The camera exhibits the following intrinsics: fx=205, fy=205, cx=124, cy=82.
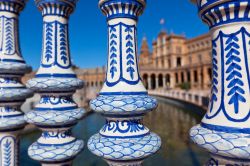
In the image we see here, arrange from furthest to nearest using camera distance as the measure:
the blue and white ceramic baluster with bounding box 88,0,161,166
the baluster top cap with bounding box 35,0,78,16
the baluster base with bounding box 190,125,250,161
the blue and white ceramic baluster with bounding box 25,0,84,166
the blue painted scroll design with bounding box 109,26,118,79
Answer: the baluster top cap with bounding box 35,0,78,16
the blue and white ceramic baluster with bounding box 25,0,84,166
the blue painted scroll design with bounding box 109,26,118,79
the blue and white ceramic baluster with bounding box 88,0,161,166
the baluster base with bounding box 190,125,250,161

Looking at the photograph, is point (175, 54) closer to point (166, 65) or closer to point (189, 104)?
point (166, 65)

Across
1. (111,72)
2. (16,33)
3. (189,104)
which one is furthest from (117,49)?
(189,104)

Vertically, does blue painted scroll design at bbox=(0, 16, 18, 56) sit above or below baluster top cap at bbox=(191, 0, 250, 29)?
above

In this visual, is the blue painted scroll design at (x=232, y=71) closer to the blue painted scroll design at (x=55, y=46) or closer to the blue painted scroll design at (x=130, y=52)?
the blue painted scroll design at (x=130, y=52)

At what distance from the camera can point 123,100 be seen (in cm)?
93

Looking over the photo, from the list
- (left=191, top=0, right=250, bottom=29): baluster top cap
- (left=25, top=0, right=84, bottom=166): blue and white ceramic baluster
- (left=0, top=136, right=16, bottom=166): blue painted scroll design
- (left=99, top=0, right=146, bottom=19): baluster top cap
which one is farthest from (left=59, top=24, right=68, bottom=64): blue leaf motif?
(left=191, top=0, right=250, bottom=29): baluster top cap

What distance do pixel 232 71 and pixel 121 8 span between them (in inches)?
23.9

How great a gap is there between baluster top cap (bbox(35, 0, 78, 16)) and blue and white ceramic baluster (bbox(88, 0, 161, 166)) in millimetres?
399

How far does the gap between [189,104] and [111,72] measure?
1289 cm

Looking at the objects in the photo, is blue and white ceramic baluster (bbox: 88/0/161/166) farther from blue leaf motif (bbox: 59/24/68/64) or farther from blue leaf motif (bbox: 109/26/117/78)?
blue leaf motif (bbox: 59/24/68/64)

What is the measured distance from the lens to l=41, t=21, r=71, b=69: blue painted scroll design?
4.26 ft

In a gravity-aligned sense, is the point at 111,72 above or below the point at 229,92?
above

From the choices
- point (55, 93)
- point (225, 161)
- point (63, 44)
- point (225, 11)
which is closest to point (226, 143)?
point (225, 161)

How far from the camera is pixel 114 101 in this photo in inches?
36.4
